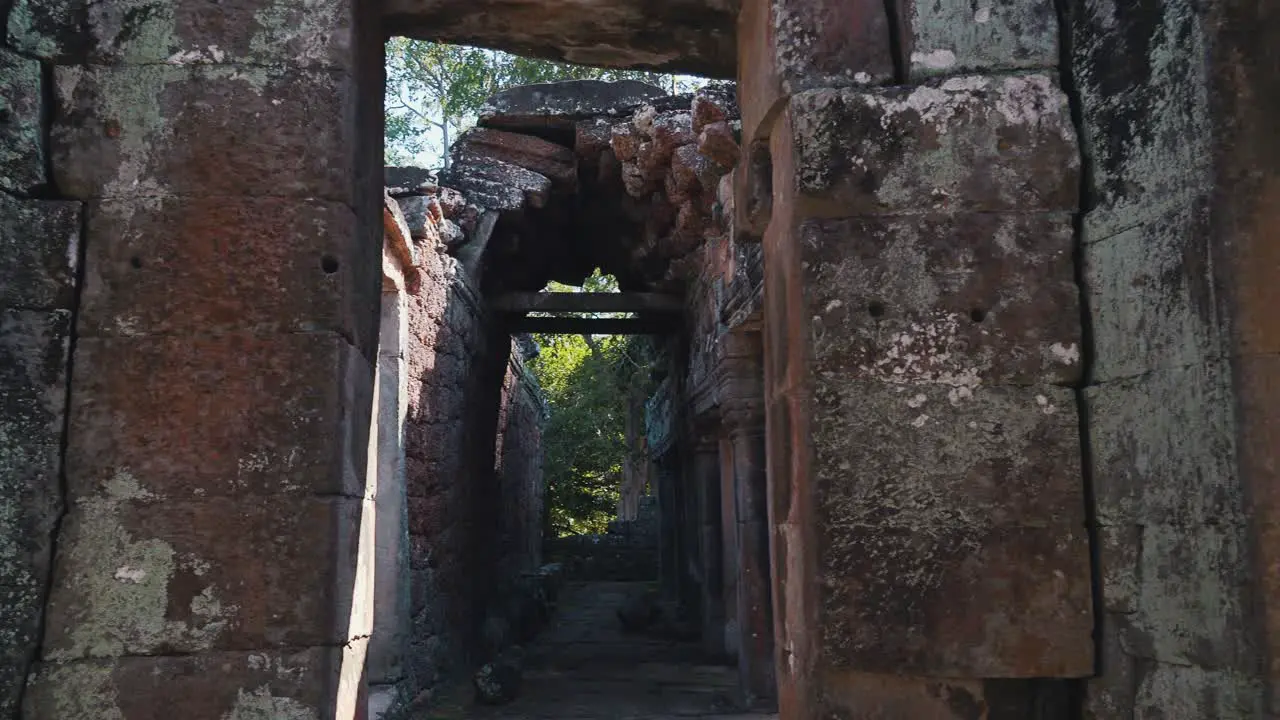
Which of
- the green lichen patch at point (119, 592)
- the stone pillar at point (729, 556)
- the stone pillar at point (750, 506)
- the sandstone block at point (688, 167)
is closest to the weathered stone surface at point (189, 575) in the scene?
the green lichen patch at point (119, 592)

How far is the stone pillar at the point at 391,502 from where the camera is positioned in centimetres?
680

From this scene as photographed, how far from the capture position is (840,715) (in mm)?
2971

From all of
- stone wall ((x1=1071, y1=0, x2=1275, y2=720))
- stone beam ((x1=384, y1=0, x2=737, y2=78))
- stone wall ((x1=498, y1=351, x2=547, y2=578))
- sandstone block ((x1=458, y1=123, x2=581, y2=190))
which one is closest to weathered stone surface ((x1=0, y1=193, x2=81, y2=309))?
stone beam ((x1=384, y1=0, x2=737, y2=78))

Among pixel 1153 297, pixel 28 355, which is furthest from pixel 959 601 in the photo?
pixel 28 355

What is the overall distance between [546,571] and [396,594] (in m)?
9.23

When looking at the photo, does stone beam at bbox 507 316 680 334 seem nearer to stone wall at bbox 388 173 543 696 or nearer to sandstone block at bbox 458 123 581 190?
stone wall at bbox 388 173 543 696

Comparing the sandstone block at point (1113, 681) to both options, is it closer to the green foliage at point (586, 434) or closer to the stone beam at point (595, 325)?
the stone beam at point (595, 325)

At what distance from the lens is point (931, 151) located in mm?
3158

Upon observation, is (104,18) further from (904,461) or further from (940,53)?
(904,461)

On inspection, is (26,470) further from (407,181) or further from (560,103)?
(560,103)

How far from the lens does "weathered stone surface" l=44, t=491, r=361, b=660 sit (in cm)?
304

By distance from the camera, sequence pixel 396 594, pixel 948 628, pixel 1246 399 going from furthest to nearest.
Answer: pixel 396 594, pixel 948 628, pixel 1246 399

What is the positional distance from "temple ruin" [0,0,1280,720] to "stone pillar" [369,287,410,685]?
3.47 meters

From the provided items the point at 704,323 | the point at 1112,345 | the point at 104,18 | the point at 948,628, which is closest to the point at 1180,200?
the point at 1112,345
